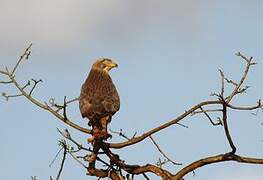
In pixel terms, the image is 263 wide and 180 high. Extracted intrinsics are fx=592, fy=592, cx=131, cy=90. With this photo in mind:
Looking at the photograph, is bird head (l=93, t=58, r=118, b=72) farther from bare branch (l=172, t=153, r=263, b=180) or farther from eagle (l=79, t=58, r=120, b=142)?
bare branch (l=172, t=153, r=263, b=180)

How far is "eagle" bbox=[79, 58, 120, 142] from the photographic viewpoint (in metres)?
8.25

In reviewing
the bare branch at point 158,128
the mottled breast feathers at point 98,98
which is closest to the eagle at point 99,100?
the mottled breast feathers at point 98,98

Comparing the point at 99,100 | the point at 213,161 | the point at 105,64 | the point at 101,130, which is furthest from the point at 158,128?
the point at 105,64

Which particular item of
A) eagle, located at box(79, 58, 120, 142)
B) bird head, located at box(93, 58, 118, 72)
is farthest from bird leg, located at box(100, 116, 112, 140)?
bird head, located at box(93, 58, 118, 72)

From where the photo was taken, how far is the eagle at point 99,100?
825cm

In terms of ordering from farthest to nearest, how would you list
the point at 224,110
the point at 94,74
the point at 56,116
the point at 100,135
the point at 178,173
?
the point at 94,74 → the point at 100,135 → the point at 56,116 → the point at 178,173 → the point at 224,110

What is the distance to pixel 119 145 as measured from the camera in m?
6.00

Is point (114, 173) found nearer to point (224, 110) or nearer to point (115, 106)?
point (224, 110)

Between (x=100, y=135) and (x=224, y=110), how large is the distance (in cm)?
222

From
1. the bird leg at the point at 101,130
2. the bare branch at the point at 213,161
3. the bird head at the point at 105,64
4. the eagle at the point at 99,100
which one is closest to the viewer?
the bare branch at the point at 213,161

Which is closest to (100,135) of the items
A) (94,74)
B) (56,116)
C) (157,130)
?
(56,116)

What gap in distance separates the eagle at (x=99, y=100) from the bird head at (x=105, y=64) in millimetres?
137

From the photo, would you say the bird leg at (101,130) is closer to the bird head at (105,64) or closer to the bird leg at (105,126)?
the bird leg at (105,126)

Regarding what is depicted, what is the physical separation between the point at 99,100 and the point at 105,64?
997 millimetres
